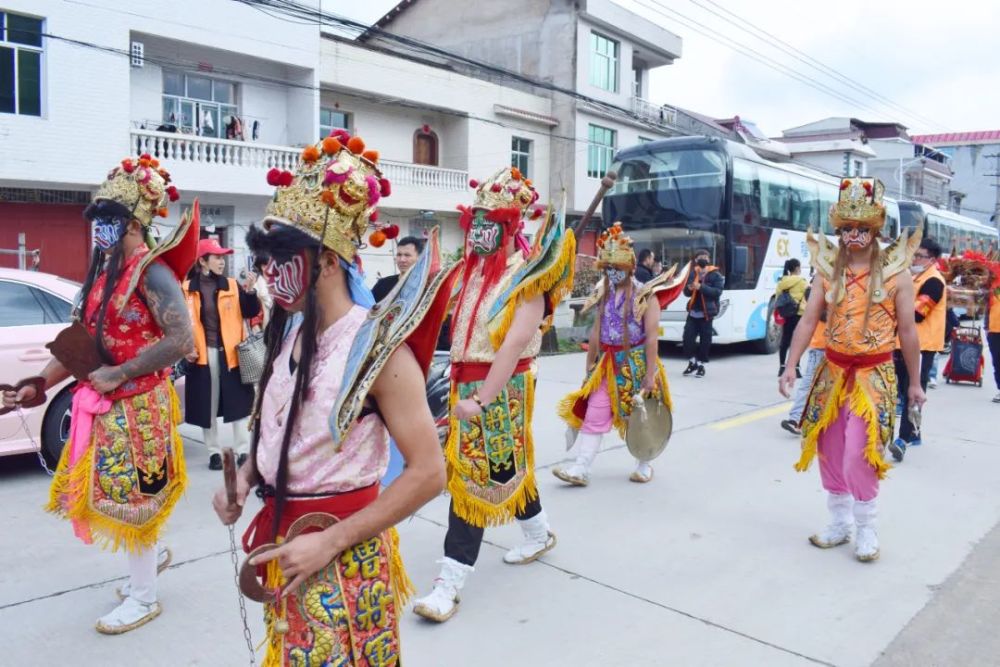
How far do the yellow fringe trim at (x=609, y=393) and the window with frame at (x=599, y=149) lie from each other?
70.5 ft

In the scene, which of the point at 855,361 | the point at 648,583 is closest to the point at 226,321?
the point at 648,583

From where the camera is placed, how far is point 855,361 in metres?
4.37

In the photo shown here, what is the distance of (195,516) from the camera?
4.98m

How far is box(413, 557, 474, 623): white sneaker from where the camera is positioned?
350 centimetres

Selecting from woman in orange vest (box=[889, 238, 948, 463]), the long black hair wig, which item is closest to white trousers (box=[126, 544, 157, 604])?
the long black hair wig

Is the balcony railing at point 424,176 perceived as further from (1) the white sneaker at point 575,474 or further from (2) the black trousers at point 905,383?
(1) the white sneaker at point 575,474

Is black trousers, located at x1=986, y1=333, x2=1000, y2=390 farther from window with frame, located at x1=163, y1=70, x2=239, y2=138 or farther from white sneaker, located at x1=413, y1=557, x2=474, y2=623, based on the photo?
window with frame, located at x1=163, y1=70, x2=239, y2=138

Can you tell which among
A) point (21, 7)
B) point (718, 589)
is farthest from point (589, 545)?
point (21, 7)

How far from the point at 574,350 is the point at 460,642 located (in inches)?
437

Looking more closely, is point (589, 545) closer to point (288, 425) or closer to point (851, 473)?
point (851, 473)

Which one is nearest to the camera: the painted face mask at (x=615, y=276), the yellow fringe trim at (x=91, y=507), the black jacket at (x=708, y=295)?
the yellow fringe trim at (x=91, y=507)

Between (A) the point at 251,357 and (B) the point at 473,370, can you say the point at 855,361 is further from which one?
(A) the point at 251,357

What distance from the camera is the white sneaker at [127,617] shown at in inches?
133

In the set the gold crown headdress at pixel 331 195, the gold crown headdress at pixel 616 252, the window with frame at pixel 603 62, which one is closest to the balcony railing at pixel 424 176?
the window with frame at pixel 603 62
